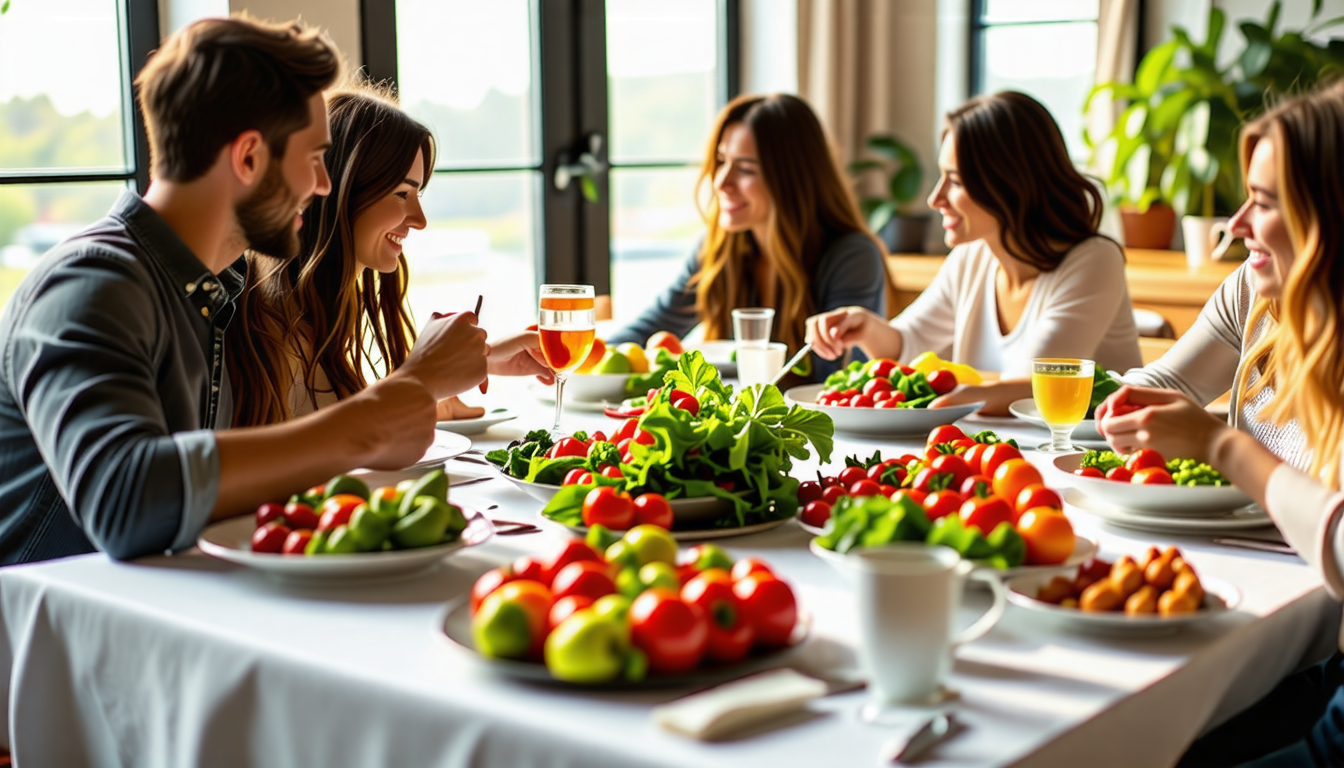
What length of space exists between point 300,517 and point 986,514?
684mm

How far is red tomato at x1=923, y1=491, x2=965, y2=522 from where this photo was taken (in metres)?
1.39

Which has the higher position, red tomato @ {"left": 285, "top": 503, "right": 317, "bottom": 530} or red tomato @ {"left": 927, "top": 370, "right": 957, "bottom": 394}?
red tomato @ {"left": 285, "top": 503, "right": 317, "bottom": 530}

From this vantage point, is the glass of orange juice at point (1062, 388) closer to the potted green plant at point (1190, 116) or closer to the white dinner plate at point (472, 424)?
the white dinner plate at point (472, 424)

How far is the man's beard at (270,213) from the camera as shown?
1.67m

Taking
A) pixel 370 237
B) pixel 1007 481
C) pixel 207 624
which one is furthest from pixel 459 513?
pixel 370 237

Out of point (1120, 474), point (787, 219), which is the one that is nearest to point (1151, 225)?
point (787, 219)

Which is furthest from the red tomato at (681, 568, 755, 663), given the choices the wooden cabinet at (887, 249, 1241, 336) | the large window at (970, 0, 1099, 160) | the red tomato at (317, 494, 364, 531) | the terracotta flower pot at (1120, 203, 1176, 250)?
the large window at (970, 0, 1099, 160)

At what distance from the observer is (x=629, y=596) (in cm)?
107

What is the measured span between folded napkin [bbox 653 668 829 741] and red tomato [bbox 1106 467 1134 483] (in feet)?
2.38

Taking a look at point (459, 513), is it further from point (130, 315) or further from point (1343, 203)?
point (1343, 203)

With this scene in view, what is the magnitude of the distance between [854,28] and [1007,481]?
12.6ft

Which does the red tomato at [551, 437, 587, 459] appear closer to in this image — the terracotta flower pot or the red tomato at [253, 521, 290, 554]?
the red tomato at [253, 521, 290, 554]

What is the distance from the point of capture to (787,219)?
3.30 m

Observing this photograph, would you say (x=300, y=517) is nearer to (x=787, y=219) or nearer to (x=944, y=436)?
(x=944, y=436)
